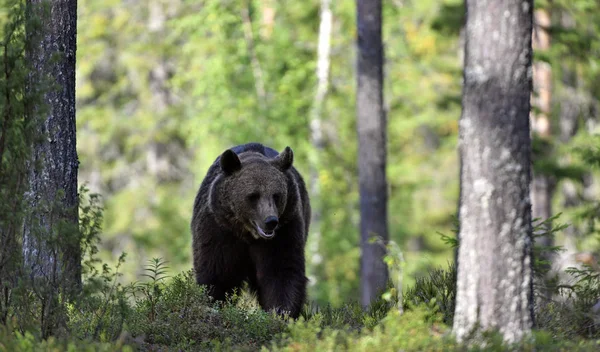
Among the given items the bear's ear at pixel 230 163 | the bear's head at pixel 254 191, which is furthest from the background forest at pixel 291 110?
the bear's ear at pixel 230 163

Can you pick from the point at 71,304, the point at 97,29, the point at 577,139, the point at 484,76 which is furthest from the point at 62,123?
the point at 97,29

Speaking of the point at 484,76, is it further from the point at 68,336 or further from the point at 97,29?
the point at 97,29

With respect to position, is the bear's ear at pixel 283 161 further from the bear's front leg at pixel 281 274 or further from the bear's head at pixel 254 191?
the bear's front leg at pixel 281 274

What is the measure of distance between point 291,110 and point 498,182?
606 inches

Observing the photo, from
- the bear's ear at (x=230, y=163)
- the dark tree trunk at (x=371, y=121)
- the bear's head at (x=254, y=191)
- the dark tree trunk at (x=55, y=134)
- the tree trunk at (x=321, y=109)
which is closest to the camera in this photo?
the dark tree trunk at (x=55, y=134)

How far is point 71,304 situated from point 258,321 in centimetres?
172

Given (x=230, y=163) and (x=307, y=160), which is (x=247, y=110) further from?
(x=230, y=163)

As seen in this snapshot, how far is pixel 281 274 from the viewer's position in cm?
800

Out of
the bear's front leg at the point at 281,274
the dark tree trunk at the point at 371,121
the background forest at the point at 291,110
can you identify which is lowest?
the bear's front leg at the point at 281,274

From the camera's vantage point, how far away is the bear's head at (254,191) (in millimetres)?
7750

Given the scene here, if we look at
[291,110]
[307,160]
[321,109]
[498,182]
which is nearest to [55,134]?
[498,182]

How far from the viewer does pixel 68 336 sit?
5766mm

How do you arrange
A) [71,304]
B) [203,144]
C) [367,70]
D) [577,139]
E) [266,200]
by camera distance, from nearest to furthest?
1. [71,304]
2. [266,200]
3. [367,70]
4. [577,139]
5. [203,144]

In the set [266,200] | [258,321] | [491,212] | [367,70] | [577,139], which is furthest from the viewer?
[577,139]
